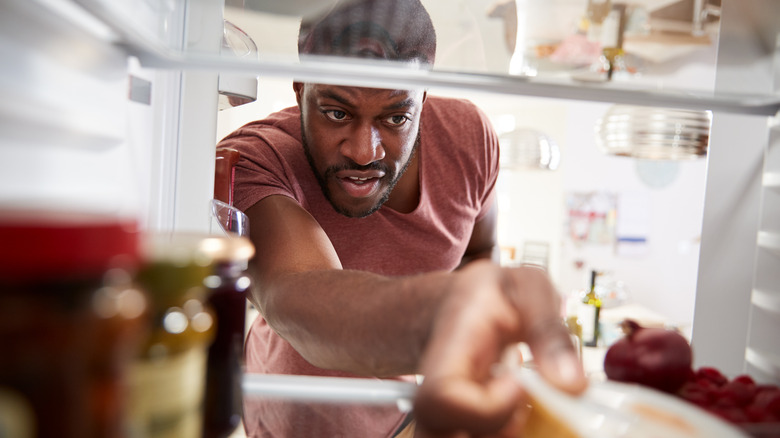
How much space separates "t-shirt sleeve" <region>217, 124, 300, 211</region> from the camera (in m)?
1.11

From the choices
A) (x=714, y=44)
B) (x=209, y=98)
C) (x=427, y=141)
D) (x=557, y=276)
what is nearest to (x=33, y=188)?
(x=209, y=98)

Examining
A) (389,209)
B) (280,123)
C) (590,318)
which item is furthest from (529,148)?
(280,123)

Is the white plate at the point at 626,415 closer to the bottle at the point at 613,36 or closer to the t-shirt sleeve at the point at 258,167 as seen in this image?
the bottle at the point at 613,36

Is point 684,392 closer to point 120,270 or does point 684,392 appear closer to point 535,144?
point 120,270

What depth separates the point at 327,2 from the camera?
0.73 m

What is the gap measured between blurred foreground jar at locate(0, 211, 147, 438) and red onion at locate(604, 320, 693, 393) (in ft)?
1.80

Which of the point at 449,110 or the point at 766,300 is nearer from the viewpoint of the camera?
the point at 766,300

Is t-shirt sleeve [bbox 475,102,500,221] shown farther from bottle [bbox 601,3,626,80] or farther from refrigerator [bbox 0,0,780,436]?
bottle [bbox 601,3,626,80]

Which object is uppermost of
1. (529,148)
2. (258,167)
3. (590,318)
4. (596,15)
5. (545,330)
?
(529,148)

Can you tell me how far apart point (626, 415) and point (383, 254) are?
1.05m

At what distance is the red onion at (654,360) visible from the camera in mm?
615

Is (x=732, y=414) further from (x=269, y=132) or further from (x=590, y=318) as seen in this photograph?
(x=590, y=318)

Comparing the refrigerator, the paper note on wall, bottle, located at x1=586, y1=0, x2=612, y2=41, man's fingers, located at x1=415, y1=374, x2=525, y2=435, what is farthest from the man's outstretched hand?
the paper note on wall

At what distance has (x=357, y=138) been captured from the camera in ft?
3.87
